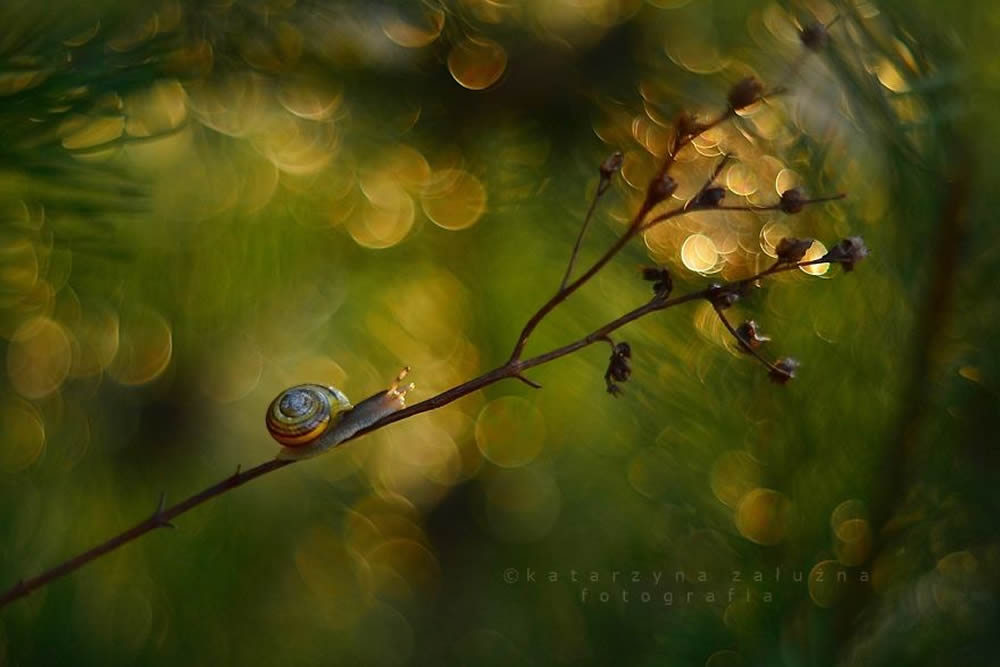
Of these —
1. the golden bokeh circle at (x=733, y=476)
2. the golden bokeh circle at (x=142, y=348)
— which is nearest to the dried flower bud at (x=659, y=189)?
the golden bokeh circle at (x=733, y=476)

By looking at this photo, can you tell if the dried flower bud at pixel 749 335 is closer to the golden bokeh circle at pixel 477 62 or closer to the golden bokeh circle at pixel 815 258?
the golden bokeh circle at pixel 815 258

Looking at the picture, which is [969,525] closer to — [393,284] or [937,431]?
[937,431]

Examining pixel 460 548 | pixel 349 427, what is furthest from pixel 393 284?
pixel 349 427

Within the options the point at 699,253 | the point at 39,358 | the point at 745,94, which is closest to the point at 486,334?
the point at 699,253

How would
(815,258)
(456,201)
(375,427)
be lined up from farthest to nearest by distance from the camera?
(456,201) < (815,258) < (375,427)

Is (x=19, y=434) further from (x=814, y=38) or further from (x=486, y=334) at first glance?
(x=814, y=38)
